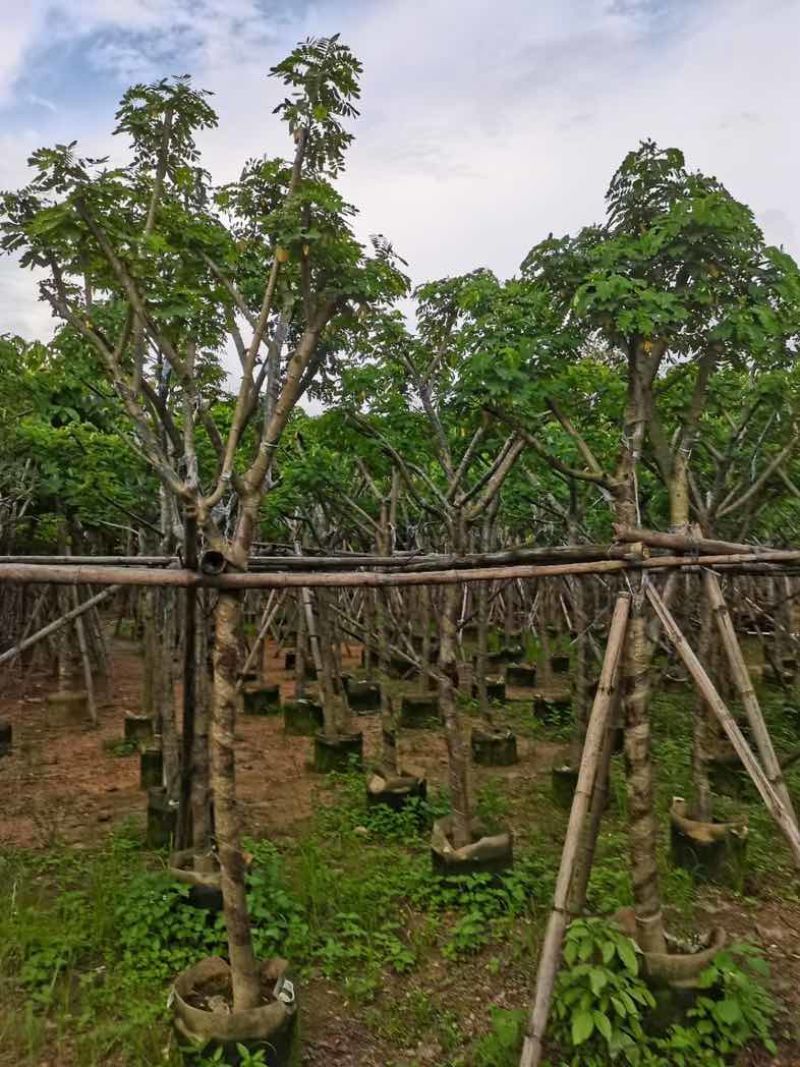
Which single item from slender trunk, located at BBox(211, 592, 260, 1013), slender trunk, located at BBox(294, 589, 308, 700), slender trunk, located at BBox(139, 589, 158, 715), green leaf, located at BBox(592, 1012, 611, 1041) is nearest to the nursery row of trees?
slender trunk, located at BBox(211, 592, 260, 1013)

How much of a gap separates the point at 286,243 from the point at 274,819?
20.2 feet

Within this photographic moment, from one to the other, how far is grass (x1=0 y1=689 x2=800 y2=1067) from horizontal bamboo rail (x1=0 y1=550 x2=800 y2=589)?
2.67 metres

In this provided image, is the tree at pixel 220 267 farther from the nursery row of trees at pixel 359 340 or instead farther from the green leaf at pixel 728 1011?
the green leaf at pixel 728 1011

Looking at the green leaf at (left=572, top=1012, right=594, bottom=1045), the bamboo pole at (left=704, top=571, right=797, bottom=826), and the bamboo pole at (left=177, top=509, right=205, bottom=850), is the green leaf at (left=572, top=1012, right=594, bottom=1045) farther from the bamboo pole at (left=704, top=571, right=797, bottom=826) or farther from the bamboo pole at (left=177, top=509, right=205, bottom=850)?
the bamboo pole at (left=177, top=509, right=205, bottom=850)

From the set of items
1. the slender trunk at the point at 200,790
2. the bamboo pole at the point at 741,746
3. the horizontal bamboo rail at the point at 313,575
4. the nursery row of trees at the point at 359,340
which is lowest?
the slender trunk at the point at 200,790

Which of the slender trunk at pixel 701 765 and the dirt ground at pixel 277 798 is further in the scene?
the slender trunk at pixel 701 765

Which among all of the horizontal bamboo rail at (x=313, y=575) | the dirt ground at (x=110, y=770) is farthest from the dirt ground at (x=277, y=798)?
the horizontal bamboo rail at (x=313, y=575)

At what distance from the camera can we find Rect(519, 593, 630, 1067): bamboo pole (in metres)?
3.61

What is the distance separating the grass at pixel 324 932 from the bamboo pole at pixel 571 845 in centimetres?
62

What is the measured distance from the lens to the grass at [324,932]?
4328 mm

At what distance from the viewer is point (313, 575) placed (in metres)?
3.94

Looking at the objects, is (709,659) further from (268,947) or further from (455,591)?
(268,947)

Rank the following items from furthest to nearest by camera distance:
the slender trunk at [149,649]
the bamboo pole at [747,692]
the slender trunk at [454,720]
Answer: the slender trunk at [149,649] < the slender trunk at [454,720] < the bamboo pole at [747,692]

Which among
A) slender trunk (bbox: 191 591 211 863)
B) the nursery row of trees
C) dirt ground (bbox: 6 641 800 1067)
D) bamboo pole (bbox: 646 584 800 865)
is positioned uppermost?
the nursery row of trees
